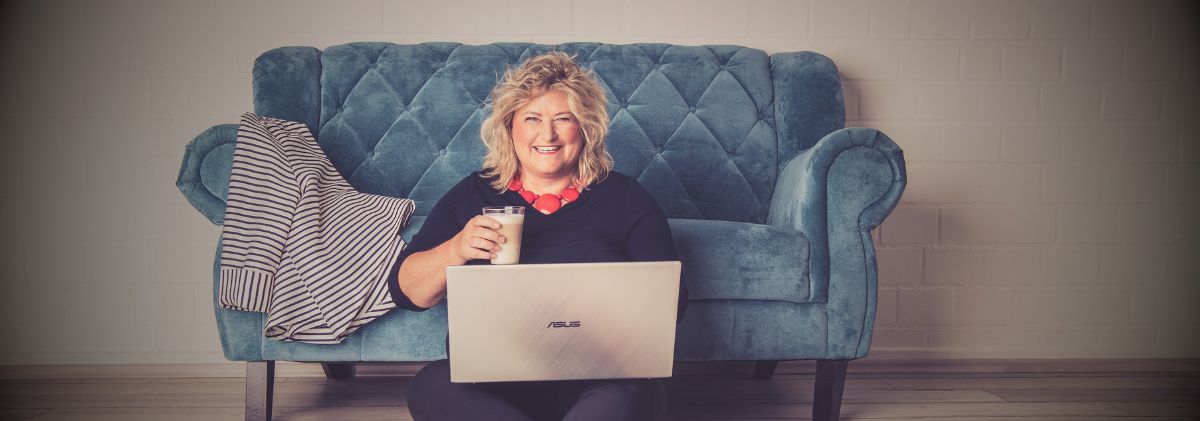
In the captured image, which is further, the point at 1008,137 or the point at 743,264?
the point at 1008,137

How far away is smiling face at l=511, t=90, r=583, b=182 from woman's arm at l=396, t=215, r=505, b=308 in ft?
0.67

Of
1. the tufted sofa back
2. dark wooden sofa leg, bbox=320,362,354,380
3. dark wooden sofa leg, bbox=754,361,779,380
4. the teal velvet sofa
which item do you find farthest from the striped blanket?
dark wooden sofa leg, bbox=754,361,779,380

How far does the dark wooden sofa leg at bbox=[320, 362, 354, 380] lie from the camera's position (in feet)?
6.88

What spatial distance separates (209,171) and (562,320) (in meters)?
1.00

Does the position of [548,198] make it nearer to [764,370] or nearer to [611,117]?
[611,117]

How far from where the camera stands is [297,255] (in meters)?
1.50

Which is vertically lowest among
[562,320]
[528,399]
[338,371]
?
[338,371]

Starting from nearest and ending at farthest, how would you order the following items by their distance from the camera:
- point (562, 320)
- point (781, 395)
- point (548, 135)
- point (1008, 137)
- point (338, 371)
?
point (562, 320) → point (548, 135) → point (781, 395) → point (338, 371) → point (1008, 137)

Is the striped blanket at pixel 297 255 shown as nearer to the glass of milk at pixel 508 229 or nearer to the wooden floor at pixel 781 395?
the wooden floor at pixel 781 395

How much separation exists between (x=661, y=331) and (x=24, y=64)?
2.32 metres

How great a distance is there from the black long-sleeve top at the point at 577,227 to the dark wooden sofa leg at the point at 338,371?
94 centimetres

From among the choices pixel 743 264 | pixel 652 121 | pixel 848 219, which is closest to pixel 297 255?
pixel 743 264

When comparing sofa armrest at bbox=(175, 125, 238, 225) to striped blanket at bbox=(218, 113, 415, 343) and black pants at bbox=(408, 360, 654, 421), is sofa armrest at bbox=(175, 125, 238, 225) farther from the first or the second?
black pants at bbox=(408, 360, 654, 421)

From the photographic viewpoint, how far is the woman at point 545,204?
121 centimetres
